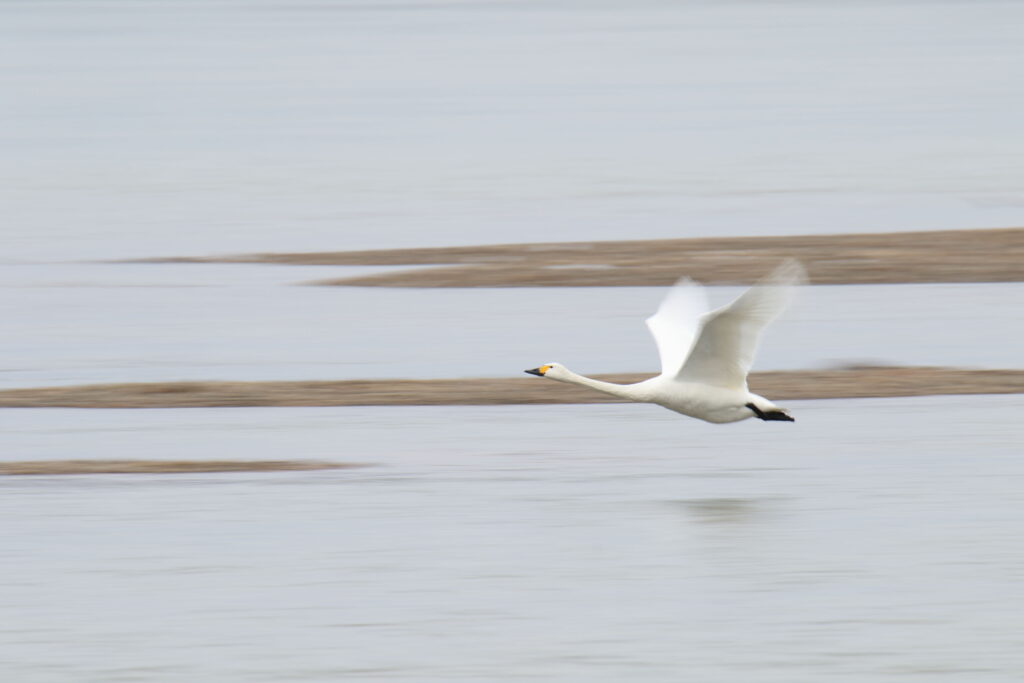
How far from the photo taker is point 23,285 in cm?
2133

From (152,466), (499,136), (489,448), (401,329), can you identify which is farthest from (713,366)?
(499,136)

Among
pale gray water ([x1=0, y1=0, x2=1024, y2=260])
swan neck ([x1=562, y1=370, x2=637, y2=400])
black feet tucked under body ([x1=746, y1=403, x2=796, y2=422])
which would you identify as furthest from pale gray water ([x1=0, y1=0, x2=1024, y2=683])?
swan neck ([x1=562, y1=370, x2=637, y2=400])

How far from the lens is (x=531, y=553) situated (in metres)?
10.9

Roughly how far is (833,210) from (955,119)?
49.3 ft

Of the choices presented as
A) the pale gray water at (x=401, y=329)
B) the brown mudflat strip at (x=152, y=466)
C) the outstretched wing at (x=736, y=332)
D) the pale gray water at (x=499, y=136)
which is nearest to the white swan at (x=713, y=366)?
the outstretched wing at (x=736, y=332)

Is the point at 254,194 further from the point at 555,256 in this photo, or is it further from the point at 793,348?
the point at 793,348

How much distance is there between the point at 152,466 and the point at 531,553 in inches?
111

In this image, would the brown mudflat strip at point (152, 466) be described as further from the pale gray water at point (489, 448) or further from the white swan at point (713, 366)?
the white swan at point (713, 366)

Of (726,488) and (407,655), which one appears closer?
(407,655)

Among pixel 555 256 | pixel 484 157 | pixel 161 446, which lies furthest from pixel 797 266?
pixel 484 157

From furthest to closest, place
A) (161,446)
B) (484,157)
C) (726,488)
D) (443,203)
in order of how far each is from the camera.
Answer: (484,157) < (443,203) < (161,446) < (726,488)

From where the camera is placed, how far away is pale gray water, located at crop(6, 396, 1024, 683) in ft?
31.0

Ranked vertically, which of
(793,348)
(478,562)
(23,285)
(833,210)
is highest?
(833,210)

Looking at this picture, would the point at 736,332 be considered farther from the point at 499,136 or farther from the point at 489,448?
the point at 499,136
